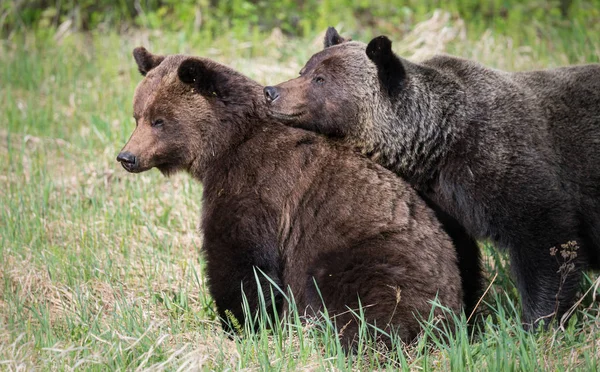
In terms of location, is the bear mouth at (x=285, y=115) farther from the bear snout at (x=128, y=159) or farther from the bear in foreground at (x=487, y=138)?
the bear snout at (x=128, y=159)

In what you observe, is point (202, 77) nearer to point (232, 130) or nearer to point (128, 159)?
point (232, 130)

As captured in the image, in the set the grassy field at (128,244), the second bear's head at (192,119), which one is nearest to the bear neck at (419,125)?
the second bear's head at (192,119)

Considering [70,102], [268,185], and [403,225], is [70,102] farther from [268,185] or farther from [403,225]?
[403,225]

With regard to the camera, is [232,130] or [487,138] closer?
[487,138]

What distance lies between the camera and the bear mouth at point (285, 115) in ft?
18.5

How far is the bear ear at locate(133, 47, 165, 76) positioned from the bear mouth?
3.85 feet

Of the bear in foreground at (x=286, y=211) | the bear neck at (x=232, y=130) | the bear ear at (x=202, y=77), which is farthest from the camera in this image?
the bear neck at (x=232, y=130)

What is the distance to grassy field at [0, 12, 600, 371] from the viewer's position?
15.1 feet

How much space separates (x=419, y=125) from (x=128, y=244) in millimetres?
2897

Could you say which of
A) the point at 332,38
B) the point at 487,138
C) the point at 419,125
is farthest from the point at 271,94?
the point at 487,138

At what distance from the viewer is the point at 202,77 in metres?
5.71

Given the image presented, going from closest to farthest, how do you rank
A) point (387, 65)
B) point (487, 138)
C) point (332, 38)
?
point (487, 138), point (387, 65), point (332, 38)

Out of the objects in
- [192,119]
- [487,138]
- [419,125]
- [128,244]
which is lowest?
[128,244]

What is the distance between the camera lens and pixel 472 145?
5445 mm
